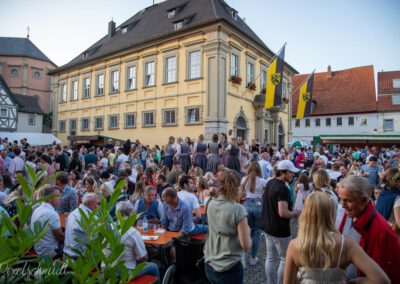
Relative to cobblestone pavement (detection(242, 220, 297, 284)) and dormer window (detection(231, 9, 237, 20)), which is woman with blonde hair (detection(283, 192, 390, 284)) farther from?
dormer window (detection(231, 9, 237, 20))

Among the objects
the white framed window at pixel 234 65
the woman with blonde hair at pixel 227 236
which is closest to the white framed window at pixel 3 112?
the white framed window at pixel 234 65

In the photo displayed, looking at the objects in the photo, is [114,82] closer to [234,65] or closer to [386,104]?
[234,65]

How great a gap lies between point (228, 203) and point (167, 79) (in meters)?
20.4

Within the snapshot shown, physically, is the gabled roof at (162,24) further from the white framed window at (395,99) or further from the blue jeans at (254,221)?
the white framed window at (395,99)

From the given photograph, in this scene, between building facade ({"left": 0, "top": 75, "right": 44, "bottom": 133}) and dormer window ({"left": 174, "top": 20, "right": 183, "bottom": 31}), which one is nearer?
dormer window ({"left": 174, "top": 20, "right": 183, "bottom": 31})

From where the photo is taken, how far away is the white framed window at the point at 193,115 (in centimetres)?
2065

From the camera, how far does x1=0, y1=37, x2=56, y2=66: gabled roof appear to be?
4895 cm

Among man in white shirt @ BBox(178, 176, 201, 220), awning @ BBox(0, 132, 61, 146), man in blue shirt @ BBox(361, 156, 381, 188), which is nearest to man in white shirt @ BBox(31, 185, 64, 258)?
man in white shirt @ BBox(178, 176, 201, 220)

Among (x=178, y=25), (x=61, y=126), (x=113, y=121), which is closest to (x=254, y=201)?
(x=178, y=25)

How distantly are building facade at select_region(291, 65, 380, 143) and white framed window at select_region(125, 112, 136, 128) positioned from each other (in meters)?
26.3

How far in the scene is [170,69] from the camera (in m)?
22.5

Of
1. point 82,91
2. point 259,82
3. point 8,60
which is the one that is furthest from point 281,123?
point 8,60

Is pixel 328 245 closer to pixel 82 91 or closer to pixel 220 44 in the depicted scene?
pixel 220 44

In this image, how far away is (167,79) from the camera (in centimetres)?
2264
